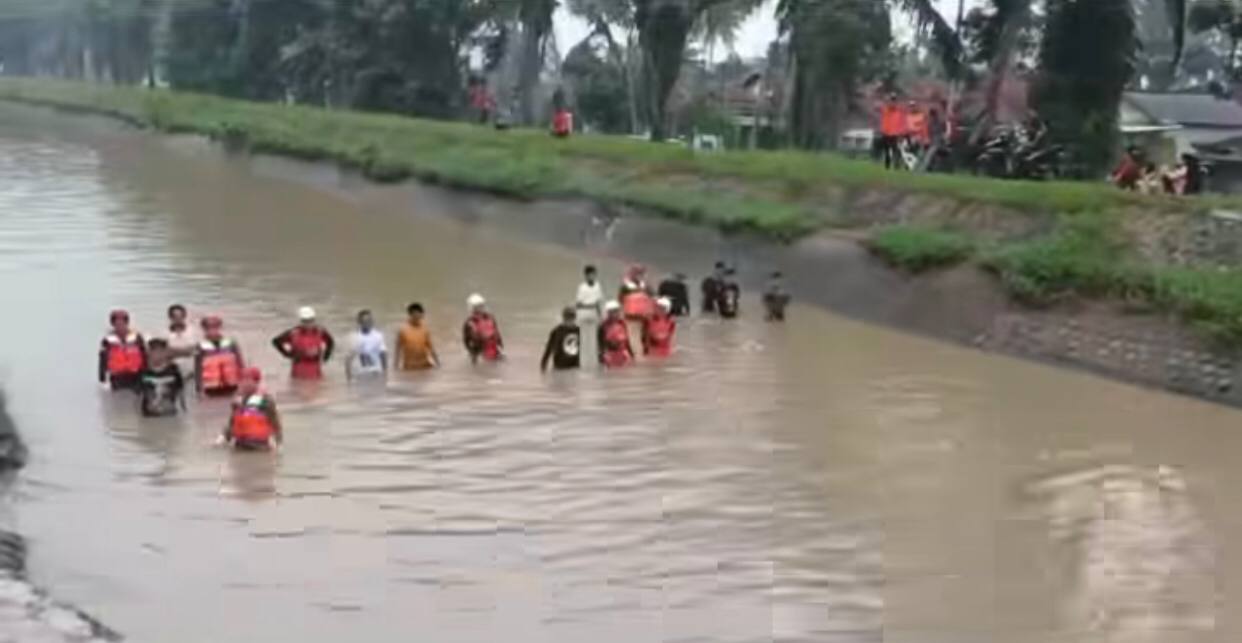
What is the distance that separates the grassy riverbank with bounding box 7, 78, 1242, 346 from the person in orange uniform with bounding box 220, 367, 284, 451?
10.1 metres

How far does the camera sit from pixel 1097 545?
536 inches

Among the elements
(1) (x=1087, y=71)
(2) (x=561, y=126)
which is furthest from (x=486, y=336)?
(2) (x=561, y=126)

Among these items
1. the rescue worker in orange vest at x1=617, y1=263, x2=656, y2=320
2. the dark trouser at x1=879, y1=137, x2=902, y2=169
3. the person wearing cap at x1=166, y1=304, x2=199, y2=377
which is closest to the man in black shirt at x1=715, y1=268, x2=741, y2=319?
the rescue worker in orange vest at x1=617, y1=263, x2=656, y2=320

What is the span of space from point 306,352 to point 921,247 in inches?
368

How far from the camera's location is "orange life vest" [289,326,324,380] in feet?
64.3

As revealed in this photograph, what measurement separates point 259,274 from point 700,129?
61.9ft

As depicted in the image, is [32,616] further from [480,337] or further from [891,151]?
[891,151]

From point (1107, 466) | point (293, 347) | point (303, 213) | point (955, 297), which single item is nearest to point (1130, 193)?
point (955, 297)

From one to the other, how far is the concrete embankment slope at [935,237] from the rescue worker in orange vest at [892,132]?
1460 millimetres

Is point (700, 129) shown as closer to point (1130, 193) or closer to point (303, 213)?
point (303, 213)

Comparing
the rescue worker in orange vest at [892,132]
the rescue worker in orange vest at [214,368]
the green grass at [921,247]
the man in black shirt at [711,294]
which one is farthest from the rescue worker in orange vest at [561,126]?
the rescue worker in orange vest at [214,368]

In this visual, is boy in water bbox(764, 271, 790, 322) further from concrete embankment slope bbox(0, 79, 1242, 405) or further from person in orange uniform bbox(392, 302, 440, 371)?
person in orange uniform bbox(392, 302, 440, 371)

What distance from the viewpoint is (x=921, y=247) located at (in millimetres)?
25391

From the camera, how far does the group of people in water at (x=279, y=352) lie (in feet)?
54.4
